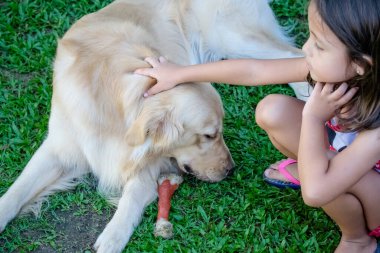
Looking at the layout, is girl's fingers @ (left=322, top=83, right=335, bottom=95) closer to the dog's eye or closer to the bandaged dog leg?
the dog's eye

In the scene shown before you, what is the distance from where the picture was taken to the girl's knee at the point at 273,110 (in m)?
3.16

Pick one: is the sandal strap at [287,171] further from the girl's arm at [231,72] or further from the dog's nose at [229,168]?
the girl's arm at [231,72]

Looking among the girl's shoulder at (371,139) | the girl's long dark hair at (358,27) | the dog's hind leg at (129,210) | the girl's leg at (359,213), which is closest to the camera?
the girl's long dark hair at (358,27)

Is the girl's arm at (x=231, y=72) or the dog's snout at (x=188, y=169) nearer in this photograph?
the girl's arm at (x=231, y=72)

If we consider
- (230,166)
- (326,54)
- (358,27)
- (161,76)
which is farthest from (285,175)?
(358,27)

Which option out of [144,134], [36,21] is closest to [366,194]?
[144,134]

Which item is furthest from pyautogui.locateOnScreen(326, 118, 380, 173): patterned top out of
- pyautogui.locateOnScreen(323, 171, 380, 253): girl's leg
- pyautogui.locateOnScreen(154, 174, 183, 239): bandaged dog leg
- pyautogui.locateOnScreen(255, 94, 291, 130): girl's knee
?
pyautogui.locateOnScreen(154, 174, 183, 239): bandaged dog leg

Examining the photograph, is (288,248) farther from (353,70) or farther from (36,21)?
(36,21)

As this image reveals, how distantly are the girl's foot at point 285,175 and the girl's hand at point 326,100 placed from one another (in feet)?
2.70

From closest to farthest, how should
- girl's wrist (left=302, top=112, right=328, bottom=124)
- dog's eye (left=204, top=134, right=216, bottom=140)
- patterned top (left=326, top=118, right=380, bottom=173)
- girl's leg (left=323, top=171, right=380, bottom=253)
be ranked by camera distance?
girl's wrist (left=302, top=112, right=328, bottom=124) < girl's leg (left=323, top=171, right=380, bottom=253) < patterned top (left=326, top=118, right=380, bottom=173) < dog's eye (left=204, top=134, right=216, bottom=140)

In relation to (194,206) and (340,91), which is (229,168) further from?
(340,91)

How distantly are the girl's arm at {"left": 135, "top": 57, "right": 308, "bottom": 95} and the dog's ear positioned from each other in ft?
0.38

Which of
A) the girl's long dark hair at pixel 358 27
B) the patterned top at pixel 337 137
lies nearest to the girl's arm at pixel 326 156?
the girl's long dark hair at pixel 358 27

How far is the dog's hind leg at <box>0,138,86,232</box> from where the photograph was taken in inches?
135
